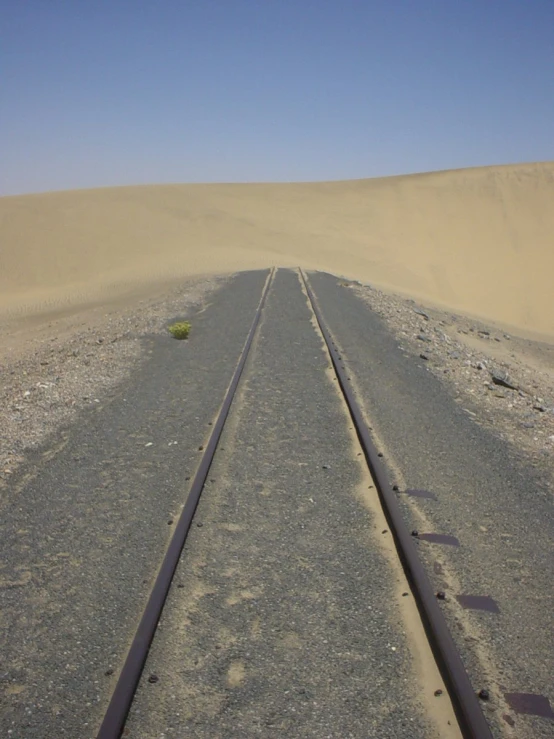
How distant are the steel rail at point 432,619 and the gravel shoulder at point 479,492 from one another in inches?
5.3

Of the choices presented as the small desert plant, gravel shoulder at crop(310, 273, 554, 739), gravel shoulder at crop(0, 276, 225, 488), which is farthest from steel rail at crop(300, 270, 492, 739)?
the small desert plant

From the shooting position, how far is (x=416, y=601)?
5297mm

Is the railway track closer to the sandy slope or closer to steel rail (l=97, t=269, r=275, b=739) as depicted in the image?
steel rail (l=97, t=269, r=275, b=739)

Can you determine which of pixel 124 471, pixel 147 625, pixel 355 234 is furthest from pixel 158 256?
pixel 147 625

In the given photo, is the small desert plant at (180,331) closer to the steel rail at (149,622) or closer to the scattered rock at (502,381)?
the scattered rock at (502,381)

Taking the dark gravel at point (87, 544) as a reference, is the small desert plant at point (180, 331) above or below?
above

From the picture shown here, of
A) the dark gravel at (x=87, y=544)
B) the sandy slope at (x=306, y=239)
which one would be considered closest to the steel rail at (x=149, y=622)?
the dark gravel at (x=87, y=544)

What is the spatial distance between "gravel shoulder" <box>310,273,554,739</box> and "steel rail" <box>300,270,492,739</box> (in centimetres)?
13

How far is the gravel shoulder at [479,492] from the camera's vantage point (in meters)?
4.77

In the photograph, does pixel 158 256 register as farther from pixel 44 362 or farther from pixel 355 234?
pixel 44 362

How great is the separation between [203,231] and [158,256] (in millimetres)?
10072

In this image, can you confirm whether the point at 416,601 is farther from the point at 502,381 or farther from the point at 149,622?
the point at 502,381

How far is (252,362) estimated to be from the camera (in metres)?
13.1

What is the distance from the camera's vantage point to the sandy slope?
4375cm
